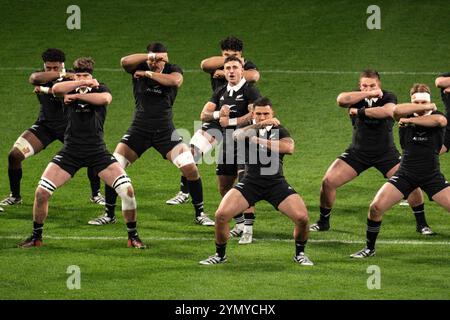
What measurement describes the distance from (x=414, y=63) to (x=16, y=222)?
38.3 ft

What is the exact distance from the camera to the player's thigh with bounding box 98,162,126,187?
17656 mm

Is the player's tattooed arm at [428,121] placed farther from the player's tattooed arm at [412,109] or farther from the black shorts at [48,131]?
the black shorts at [48,131]

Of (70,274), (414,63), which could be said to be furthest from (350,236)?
(414,63)

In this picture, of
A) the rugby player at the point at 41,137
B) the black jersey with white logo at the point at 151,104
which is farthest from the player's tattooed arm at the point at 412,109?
the rugby player at the point at 41,137

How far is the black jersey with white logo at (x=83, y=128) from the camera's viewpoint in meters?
17.8

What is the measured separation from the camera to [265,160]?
16766 mm

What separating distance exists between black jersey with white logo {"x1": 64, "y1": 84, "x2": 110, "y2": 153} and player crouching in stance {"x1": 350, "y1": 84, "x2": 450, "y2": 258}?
3906 millimetres

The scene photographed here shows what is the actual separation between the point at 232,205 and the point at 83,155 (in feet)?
8.12

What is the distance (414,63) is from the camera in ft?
91.2

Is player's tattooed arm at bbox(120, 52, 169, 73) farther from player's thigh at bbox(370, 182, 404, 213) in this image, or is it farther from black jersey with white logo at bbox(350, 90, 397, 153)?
player's thigh at bbox(370, 182, 404, 213)

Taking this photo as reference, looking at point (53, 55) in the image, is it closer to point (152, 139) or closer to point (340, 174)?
point (152, 139)

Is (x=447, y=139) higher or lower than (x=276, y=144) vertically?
lower

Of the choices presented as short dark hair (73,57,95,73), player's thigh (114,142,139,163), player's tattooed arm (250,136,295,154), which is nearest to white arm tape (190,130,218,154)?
player's thigh (114,142,139,163)

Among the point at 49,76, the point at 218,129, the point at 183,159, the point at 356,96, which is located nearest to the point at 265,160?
the point at 356,96
